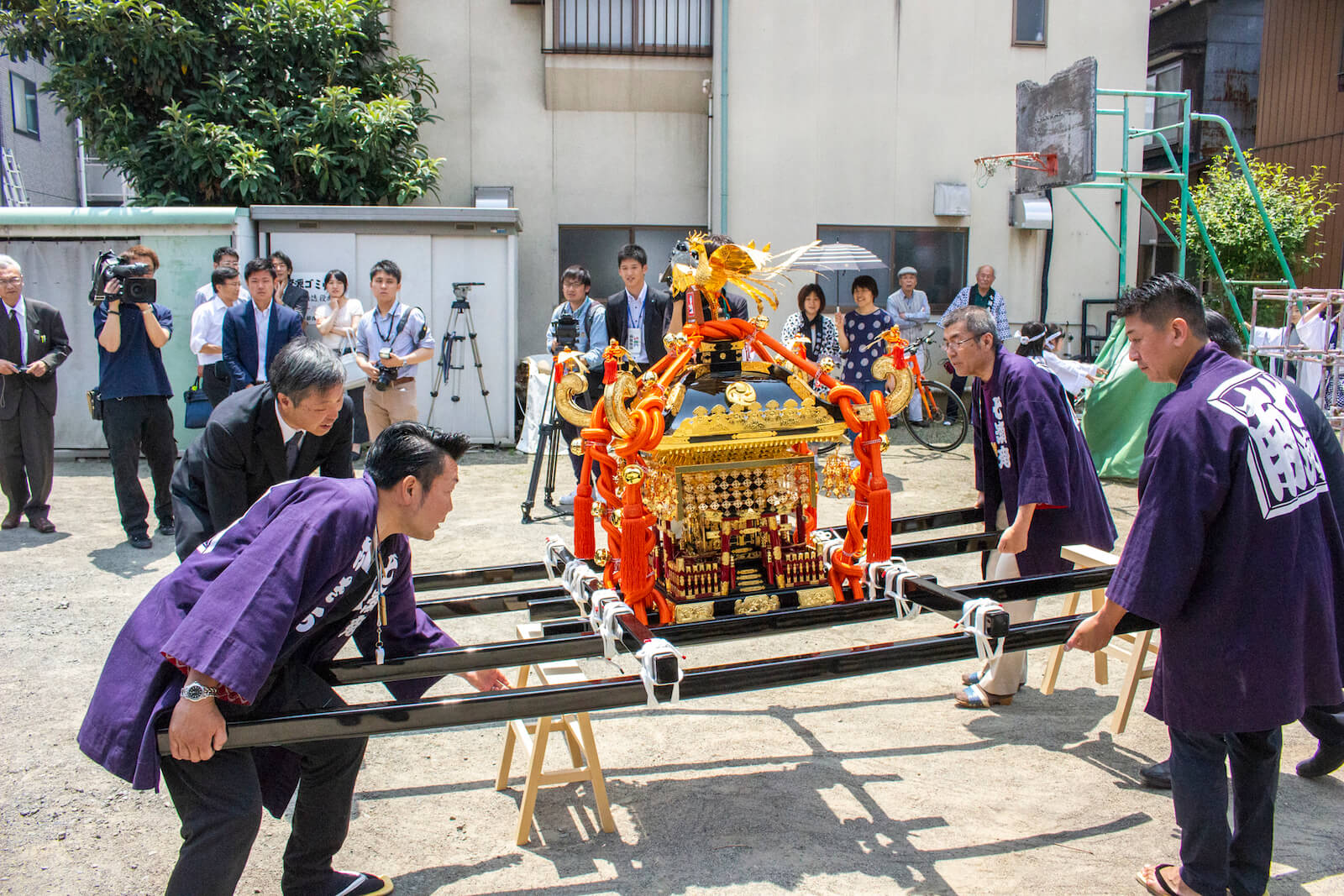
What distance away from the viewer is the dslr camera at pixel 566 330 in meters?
6.38

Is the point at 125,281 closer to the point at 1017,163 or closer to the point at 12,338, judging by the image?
the point at 12,338

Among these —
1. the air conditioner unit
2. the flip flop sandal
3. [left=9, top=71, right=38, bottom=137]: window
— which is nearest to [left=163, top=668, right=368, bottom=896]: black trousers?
the flip flop sandal

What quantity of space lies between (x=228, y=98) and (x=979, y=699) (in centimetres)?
994

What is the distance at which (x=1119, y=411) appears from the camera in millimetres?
8250

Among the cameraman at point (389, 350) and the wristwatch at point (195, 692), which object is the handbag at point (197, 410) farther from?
the wristwatch at point (195, 692)

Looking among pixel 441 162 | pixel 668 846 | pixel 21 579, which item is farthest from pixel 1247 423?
pixel 441 162

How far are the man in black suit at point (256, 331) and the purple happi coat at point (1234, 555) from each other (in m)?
5.00

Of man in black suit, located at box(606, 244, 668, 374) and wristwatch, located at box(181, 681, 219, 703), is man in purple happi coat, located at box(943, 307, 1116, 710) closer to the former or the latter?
wristwatch, located at box(181, 681, 219, 703)

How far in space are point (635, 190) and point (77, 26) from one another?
6054 millimetres

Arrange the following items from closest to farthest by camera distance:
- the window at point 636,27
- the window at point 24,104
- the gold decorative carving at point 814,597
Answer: the gold decorative carving at point 814,597 → the window at point 636,27 → the window at point 24,104

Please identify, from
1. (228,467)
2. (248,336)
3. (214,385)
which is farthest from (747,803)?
(214,385)

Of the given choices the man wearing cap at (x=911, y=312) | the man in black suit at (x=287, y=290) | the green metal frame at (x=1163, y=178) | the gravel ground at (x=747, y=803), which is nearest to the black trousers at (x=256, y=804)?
the gravel ground at (x=747, y=803)

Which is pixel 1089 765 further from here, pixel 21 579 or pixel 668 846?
pixel 21 579

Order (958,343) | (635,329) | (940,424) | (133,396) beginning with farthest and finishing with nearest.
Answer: (940,424)
(635,329)
(133,396)
(958,343)
